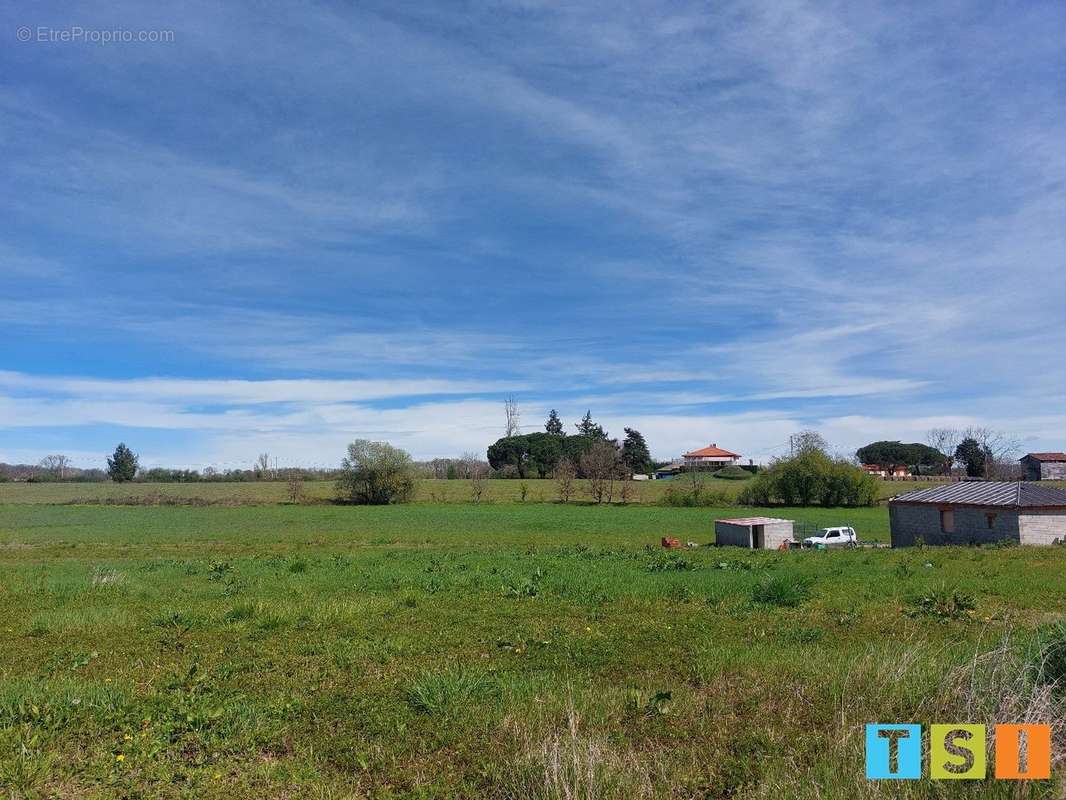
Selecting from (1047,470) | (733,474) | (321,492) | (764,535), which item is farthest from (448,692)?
(1047,470)

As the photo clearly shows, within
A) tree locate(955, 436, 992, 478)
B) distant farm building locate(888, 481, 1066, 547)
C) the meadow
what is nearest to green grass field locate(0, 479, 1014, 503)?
the meadow

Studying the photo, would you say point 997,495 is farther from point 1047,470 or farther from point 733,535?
point 1047,470

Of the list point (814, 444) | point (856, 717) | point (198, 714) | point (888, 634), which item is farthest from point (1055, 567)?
point (814, 444)

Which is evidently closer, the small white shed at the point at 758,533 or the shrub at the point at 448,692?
the shrub at the point at 448,692

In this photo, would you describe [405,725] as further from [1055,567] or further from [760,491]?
[760,491]

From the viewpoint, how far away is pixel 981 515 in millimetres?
36375

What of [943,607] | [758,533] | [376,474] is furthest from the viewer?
[376,474]

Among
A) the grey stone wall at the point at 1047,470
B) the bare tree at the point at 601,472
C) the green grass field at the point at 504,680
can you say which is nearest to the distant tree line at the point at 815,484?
the bare tree at the point at 601,472

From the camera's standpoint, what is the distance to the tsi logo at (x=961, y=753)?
5305 mm

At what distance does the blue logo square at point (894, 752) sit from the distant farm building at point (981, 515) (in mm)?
34386

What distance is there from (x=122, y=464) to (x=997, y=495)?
141m

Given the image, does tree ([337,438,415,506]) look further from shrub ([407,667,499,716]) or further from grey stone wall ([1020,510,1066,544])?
shrub ([407,667,499,716])

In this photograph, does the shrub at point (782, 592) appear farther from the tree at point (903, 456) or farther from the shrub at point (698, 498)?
the tree at point (903, 456)

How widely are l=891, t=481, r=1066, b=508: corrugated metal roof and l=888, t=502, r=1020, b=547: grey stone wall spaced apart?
43 centimetres
